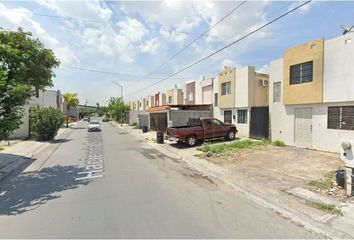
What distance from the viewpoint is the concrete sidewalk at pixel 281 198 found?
5.57 m

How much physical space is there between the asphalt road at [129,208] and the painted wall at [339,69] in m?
8.31

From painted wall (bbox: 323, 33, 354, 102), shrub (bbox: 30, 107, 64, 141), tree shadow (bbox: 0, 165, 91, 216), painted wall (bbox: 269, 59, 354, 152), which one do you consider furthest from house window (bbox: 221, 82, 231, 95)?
tree shadow (bbox: 0, 165, 91, 216)

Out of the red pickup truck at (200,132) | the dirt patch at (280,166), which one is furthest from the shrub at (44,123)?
the dirt patch at (280,166)

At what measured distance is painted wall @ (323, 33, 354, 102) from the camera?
13109mm

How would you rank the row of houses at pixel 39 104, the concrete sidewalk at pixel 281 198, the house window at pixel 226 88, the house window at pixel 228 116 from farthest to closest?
the row of houses at pixel 39 104, the house window at pixel 228 116, the house window at pixel 226 88, the concrete sidewalk at pixel 281 198

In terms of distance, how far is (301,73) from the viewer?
632 inches

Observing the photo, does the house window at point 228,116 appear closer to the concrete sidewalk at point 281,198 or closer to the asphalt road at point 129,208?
the concrete sidewalk at point 281,198

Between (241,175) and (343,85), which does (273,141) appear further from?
(241,175)

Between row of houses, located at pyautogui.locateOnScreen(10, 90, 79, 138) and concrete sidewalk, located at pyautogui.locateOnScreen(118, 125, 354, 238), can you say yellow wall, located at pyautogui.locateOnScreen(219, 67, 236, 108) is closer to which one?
concrete sidewalk, located at pyautogui.locateOnScreen(118, 125, 354, 238)

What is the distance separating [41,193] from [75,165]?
4534mm

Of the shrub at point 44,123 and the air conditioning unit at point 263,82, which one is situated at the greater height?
the air conditioning unit at point 263,82

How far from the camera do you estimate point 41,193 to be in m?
7.85

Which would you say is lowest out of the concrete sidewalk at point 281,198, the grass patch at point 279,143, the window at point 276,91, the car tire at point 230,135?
the concrete sidewalk at point 281,198

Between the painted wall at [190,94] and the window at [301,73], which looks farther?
the painted wall at [190,94]
